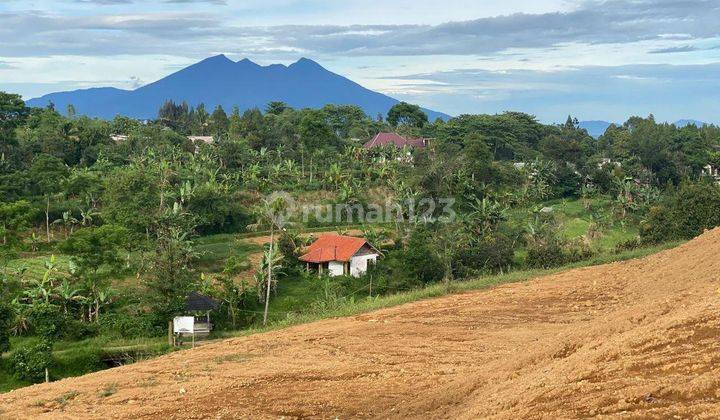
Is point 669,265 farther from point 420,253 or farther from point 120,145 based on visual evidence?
point 120,145

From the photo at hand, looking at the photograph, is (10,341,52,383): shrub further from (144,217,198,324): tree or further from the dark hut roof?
the dark hut roof

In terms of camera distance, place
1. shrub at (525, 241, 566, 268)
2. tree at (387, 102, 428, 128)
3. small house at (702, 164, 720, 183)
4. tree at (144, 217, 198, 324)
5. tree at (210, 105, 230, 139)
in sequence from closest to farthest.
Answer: tree at (144, 217, 198, 324)
shrub at (525, 241, 566, 268)
small house at (702, 164, 720, 183)
tree at (210, 105, 230, 139)
tree at (387, 102, 428, 128)

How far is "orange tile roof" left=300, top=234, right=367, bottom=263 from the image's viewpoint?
26766 mm

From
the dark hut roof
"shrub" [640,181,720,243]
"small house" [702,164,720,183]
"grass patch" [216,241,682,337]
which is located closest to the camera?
"grass patch" [216,241,682,337]

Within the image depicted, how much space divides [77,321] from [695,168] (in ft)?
138

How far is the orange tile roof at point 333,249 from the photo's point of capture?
26766 mm

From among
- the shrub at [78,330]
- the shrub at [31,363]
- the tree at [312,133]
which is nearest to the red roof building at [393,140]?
the tree at [312,133]

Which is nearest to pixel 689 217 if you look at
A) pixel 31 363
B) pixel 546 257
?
pixel 546 257

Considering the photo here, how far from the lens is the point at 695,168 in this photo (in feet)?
157

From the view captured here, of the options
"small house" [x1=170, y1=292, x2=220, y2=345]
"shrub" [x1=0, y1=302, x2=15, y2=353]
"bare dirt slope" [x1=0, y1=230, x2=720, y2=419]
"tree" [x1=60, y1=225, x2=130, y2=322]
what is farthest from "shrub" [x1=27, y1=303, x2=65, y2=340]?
"bare dirt slope" [x1=0, y1=230, x2=720, y2=419]

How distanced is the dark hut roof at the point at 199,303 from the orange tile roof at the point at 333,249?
288 inches

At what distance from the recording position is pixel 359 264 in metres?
27.1

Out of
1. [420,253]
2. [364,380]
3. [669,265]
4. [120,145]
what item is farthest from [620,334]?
[120,145]

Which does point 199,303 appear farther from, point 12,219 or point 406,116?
point 406,116
